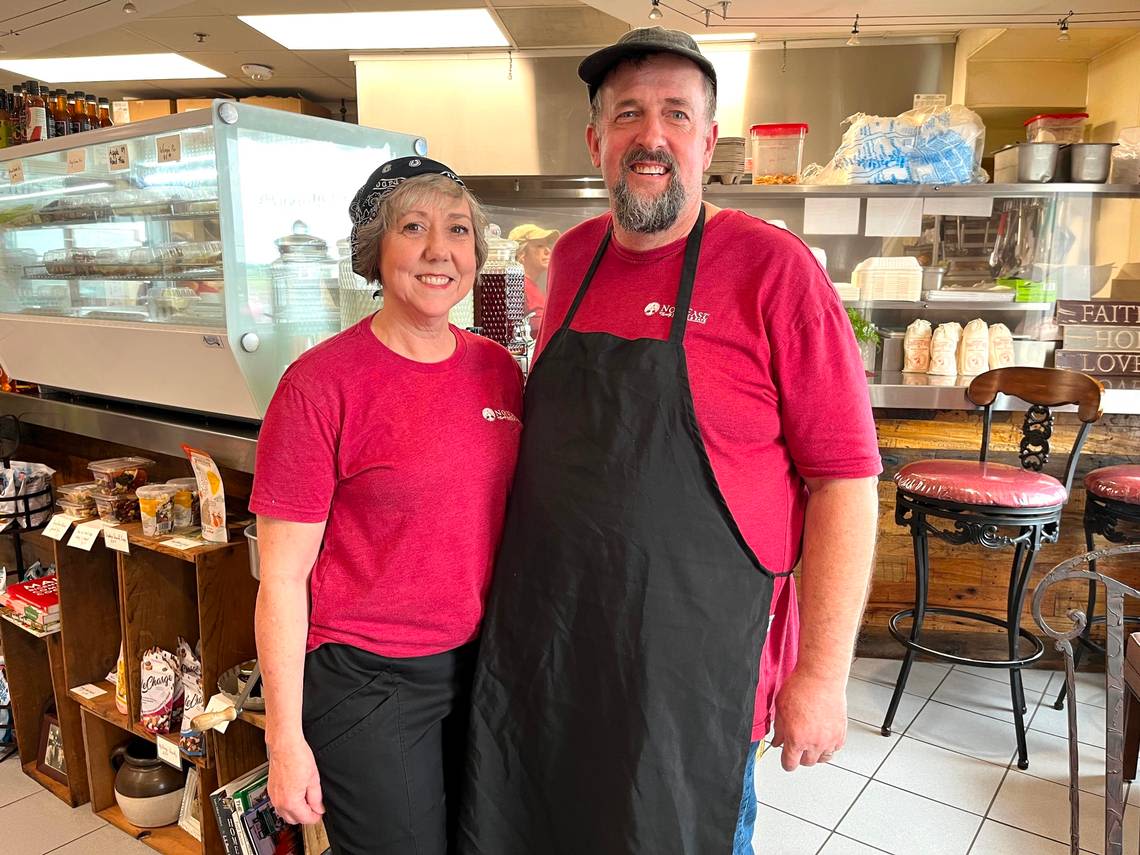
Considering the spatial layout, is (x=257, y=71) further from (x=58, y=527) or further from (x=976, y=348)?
(x=976, y=348)

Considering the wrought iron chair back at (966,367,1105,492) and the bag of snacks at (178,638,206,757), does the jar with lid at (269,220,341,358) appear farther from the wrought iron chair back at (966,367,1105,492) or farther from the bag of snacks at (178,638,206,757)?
the wrought iron chair back at (966,367,1105,492)

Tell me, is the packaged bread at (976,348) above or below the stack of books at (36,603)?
above

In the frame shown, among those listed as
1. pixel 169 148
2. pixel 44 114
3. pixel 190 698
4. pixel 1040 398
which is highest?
pixel 44 114

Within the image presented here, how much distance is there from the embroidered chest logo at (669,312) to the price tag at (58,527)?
1.94m

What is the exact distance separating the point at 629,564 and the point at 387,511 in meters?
0.41

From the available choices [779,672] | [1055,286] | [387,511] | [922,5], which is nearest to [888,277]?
[1055,286]

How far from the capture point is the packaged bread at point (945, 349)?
3.71 m

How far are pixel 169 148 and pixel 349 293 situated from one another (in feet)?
1.72

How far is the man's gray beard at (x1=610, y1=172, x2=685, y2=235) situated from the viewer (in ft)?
4.46

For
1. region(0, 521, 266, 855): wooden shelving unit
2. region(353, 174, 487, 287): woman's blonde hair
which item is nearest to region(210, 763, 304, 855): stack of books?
region(0, 521, 266, 855): wooden shelving unit

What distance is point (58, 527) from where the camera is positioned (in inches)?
95.7

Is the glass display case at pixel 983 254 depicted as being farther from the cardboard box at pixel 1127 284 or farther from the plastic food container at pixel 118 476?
the plastic food container at pixel 118 476

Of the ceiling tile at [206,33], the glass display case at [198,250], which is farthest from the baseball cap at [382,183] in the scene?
the ceiling tile at [206,33]

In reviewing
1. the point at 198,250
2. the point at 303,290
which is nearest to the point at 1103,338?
the point at 303,290
